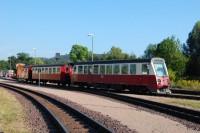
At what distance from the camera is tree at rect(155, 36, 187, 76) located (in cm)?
9819

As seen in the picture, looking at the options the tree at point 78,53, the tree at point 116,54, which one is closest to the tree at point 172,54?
the tree at point 78,53

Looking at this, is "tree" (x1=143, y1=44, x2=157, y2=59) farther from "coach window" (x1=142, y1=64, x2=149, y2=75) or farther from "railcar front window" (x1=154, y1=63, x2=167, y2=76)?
"coach window" (x1=142, y1=64, x2=149, y2=75)

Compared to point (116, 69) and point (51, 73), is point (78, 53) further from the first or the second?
point (116, 69)

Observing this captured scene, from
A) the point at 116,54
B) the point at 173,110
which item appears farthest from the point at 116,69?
the point at 116,54

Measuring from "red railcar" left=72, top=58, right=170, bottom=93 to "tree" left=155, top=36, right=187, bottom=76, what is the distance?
5212 centimetres

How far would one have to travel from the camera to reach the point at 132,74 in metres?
39.2

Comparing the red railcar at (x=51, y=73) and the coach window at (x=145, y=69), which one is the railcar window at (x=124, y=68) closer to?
the coach window at (x=145, y=69)

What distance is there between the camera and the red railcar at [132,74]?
37219 mm

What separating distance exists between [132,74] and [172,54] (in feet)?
216

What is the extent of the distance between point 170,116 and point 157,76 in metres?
16.7

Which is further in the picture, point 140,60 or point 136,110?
point 140,60

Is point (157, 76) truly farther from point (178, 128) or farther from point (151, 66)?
point (178, 128)

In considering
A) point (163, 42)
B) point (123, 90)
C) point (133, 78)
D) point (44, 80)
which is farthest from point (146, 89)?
point (163, 42)

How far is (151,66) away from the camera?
122 ft
